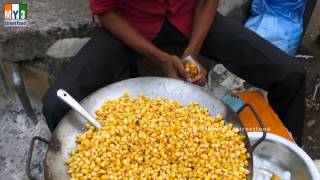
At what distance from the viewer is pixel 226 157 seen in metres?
1.69

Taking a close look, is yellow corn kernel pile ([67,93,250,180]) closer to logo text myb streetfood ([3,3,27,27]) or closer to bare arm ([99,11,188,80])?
bare arm ([99,11,188,80])

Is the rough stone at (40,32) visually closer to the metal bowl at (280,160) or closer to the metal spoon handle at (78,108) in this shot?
the metal spoon handle at (78,108)

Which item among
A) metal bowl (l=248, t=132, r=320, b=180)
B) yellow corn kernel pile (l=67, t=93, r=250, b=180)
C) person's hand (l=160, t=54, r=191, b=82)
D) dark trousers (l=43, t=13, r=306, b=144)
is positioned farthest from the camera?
dark trousers (l=43, t=13, r=306, b=144)

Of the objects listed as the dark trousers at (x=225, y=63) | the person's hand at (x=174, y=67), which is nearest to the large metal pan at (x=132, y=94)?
the person's hand at (x=174, y=67)

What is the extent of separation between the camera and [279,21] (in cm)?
309

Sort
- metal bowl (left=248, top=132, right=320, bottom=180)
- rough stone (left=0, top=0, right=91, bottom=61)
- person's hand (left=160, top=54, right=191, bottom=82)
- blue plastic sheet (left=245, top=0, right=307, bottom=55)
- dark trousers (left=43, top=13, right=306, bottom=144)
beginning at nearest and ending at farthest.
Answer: metal bowl (left=248, top=132, right=320, bottom=180), person's hand (left=160, top=54, right=191, bottom=82), dark trousers (left=43, top=13, right=306, bottom=144), rough stone (left=0, top=0, right=91, bottom=61), blue plastic sheet (left=245, top=0, right=307, bottom=55)

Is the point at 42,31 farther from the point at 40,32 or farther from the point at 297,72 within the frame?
the point at 297,72

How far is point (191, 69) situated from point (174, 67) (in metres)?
0.09

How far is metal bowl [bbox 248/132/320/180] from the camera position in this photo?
191cm

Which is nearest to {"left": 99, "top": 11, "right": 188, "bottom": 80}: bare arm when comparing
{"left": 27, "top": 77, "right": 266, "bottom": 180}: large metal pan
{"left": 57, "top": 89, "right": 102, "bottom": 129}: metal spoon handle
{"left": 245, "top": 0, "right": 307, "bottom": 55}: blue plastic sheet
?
{"left": 27, "top": 77, "right": 266, "bottom": 180}: large metal pan

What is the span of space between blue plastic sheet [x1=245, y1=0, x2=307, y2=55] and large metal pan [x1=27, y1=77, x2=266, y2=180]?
141cm

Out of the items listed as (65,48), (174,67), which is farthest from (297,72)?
(65,48)

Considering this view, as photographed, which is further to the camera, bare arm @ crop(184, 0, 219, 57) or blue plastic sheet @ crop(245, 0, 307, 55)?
blue plastic sheet @ crop(245, 0, 307, 55)

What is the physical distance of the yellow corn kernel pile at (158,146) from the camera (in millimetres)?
1623
